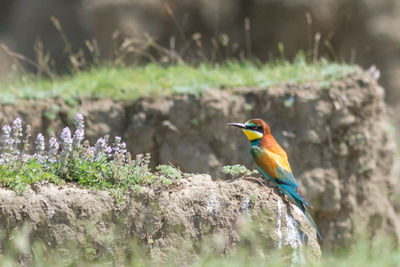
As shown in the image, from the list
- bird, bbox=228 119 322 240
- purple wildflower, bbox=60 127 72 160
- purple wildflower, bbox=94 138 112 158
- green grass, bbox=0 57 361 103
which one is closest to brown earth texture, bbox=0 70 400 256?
green grass, bbox=0 57 361 103

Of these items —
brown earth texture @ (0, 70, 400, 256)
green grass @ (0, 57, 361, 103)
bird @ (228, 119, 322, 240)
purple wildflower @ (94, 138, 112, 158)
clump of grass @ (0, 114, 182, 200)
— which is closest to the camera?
clump of grass @ (0, 114, 182, 200)

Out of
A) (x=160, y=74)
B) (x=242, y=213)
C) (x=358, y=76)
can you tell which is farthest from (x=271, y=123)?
(x=242, y=213)

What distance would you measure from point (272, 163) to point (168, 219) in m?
1.05

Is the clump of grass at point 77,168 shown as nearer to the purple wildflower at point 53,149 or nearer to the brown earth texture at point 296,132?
the purple wildflower at point 53,149

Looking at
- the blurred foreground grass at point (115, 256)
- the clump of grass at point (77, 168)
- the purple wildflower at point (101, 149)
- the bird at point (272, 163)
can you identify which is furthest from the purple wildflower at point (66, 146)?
the bird at point (272, 163)

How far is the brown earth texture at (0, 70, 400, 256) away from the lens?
7172 mm

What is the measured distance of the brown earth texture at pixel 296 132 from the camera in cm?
717

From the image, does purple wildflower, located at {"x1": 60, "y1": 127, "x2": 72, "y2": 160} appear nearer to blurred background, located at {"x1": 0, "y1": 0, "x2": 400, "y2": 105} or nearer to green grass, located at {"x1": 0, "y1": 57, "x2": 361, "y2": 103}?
green grass, located at {"x1": 0, "y1": 57, "x2": 361, "y2": 103}

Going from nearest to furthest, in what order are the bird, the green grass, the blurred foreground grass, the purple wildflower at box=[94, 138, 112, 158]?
the blurred foreground grass
the purple wildflower at box=[94, 138, 112, 158]
the bird
the green grass

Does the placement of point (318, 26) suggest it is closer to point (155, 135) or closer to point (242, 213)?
point (155, 135)

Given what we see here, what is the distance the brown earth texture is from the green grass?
112 millimetres

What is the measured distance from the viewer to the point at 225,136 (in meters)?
7.35

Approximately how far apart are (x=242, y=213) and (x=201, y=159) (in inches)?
135

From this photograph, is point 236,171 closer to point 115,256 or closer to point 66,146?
point 115,256
